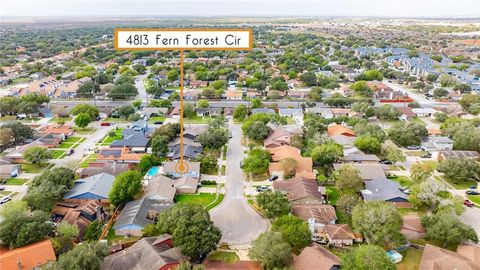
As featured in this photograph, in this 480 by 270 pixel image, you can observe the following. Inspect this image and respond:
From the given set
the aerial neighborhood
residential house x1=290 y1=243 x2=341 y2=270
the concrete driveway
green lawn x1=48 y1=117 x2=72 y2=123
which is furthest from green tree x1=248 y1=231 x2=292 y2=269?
green lawn x1=48 y1=117 x2=72 y2=123

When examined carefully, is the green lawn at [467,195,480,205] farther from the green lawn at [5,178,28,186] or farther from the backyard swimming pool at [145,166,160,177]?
the green lawn at [5,178,28,186]

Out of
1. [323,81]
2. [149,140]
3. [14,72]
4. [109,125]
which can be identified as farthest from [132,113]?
[14,72]

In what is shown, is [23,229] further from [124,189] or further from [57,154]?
[57,154]

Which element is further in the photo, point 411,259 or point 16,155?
point 16,155

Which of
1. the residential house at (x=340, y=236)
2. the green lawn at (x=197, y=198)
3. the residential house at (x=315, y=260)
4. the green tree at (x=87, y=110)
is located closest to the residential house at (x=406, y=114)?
the residential house at (x=340, y=236)

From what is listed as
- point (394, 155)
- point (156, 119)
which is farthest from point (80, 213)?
point (394, 155)

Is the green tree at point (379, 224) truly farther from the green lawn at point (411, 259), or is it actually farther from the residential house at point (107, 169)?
the residential house at point (107, 169)
